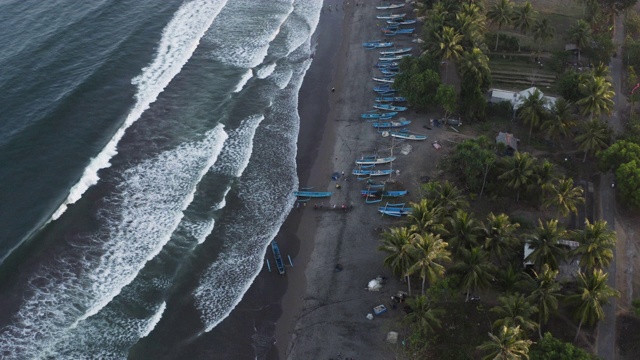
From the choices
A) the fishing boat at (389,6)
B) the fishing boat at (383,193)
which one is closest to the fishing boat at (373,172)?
the fishing boat at (383,193)

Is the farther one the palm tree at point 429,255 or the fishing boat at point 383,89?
the fishing boat at point 383,89

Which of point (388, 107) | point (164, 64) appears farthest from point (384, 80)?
point (164, 64)

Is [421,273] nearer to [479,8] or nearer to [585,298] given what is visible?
[585,298]

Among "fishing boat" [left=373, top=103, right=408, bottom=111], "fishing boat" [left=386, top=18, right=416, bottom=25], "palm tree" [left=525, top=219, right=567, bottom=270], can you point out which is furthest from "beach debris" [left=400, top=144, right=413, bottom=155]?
"fishing boat" [left=386, top=18, right=416, bottom=25]

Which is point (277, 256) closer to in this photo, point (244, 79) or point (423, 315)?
point (423, 315)

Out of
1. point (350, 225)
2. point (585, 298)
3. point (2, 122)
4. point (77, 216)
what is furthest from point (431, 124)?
point (2, 122)

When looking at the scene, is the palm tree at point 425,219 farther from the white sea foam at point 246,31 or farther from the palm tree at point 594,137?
the white sea foam at point 246,31

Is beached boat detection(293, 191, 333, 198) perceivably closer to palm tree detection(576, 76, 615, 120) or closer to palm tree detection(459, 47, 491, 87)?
palm tree detection(459, 47, 491, 87)
